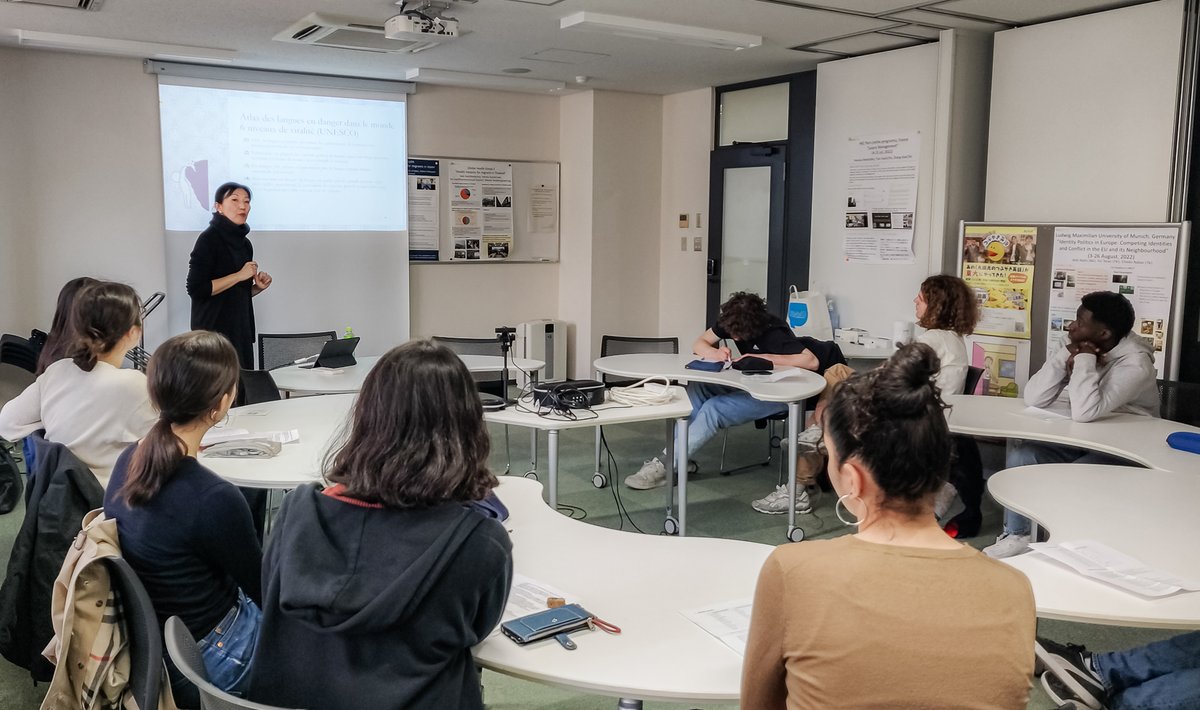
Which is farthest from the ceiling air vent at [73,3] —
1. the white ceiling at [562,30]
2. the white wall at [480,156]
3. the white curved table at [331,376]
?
the white wall at [480,156]

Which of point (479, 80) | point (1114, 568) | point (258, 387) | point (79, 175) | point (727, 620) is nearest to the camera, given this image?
point (727, 620)

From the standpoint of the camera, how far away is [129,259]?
21.4ft

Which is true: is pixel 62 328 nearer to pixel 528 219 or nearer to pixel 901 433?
pixel 901 433

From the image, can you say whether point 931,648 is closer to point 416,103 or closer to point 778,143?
point 778,143

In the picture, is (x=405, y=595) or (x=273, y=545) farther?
(x=273, y=545)

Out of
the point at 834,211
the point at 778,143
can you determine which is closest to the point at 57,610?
the point at 834,211

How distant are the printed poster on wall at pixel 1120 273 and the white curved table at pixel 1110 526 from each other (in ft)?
5.72

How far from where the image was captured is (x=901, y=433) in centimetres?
140

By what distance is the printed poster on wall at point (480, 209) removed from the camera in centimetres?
774

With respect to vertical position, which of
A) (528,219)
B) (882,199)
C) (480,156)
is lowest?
(528,219)

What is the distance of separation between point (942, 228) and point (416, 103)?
419cm

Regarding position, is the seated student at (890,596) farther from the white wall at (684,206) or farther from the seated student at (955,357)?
the white wall at (684,206)

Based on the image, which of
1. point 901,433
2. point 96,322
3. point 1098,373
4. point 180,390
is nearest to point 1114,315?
point 1098,373

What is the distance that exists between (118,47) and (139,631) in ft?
16.7
